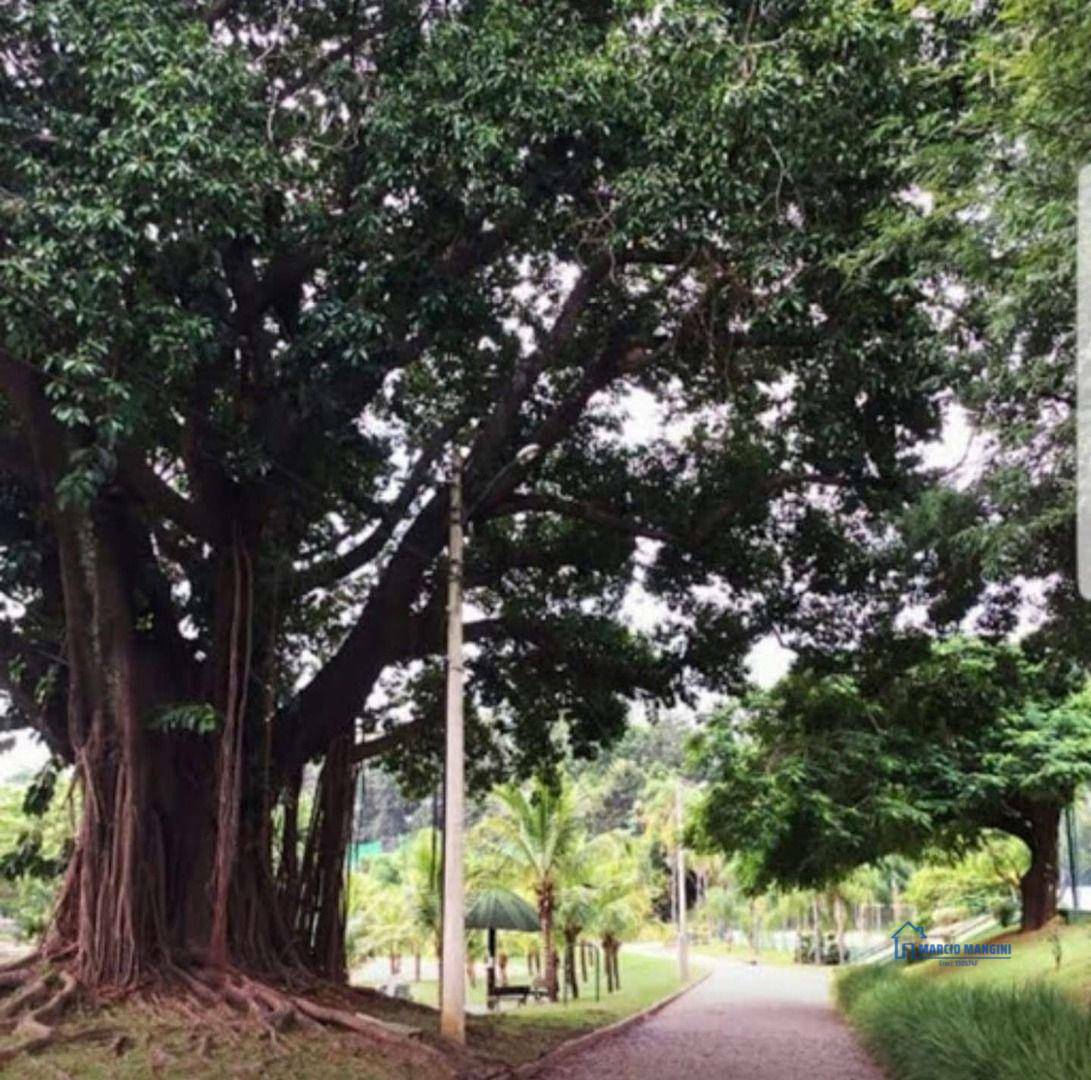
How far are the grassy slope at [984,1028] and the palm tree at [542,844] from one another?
967 centimetres

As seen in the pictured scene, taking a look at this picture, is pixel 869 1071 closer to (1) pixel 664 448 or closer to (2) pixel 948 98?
(1) pixel 664 448

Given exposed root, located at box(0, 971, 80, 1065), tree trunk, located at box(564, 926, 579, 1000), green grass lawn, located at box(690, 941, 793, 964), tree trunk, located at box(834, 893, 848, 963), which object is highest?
exposed root, located at box(0, 971, 80, 1065)

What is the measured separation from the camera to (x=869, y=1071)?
405 inches

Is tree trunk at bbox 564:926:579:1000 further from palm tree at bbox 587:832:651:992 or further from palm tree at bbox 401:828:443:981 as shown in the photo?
palm tree at bbox 401:828:443:981

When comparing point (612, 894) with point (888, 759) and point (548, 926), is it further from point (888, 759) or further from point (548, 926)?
point (888, 759)

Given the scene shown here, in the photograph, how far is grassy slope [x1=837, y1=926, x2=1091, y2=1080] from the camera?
6242 mm

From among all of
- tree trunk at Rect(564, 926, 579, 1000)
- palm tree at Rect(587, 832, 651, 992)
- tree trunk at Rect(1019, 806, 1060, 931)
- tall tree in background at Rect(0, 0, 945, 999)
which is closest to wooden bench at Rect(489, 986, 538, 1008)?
tree trunk at Rect(564, 926, 579, 1000)

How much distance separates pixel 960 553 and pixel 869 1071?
17.0ft

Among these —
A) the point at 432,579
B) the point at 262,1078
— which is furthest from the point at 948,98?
the point at 262,1078

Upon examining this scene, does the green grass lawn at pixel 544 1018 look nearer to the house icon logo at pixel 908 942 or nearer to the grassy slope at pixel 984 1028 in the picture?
the grassy slope at pixel 984 1028

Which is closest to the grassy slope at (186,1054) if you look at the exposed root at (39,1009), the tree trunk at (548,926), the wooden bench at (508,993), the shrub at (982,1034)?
the exposed root at (39,1009)

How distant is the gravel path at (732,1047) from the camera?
9991 millimetres

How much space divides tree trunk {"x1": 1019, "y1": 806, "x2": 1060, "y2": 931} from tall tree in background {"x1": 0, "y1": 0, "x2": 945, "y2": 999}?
8.38 metres

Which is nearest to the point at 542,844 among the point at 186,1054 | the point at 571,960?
the point at 571,960
